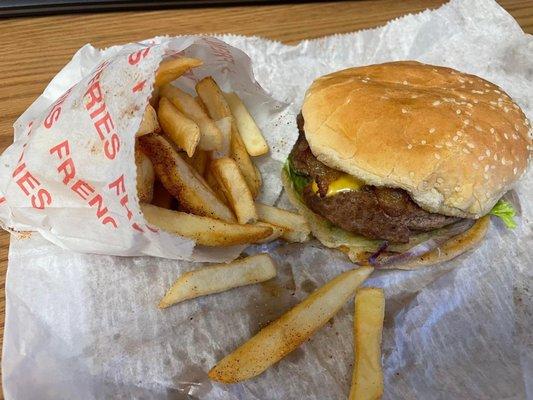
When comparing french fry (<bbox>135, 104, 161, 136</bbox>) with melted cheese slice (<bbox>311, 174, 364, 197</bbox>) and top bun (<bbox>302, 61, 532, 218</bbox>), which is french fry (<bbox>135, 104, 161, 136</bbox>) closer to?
top bun (<bbox>302, 61, 532, 218</bbox>)

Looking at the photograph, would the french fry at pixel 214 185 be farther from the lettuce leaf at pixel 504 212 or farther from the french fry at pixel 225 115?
the lettuce leaf at pixel 504 212

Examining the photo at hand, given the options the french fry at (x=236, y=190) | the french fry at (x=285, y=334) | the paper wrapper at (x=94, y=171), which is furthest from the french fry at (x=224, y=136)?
the french fry at (x=285, y=334)

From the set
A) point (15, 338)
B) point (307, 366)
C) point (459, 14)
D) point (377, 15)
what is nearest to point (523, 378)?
point (307, 366)

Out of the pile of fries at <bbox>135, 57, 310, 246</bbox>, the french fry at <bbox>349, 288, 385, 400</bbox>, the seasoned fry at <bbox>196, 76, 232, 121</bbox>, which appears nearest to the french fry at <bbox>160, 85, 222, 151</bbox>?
the pile of fries at <bbox>135, 57, 310, 246</bbox>

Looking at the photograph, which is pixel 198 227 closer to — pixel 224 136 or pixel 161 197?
pixel 161 197

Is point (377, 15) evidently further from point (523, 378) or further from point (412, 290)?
point (523, 378)
